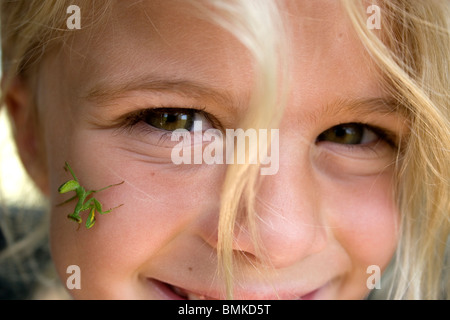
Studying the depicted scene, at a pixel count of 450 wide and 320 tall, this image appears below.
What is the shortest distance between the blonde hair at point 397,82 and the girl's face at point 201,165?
0.11 ft

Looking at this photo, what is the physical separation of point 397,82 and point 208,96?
38 cm

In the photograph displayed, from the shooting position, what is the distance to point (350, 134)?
1392 mm

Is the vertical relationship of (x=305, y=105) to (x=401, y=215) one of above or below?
above

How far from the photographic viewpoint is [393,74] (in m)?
1.21

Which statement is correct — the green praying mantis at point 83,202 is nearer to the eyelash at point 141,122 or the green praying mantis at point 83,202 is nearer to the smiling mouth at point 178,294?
the eyelash at point 141,122

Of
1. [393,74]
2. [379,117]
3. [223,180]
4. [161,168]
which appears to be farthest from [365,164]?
[161,168]

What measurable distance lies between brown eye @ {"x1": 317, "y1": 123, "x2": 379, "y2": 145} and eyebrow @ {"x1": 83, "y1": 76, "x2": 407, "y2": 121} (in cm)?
9

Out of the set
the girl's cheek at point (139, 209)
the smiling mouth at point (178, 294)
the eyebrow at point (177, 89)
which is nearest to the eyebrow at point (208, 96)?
the eyebrow at point (177, 89)

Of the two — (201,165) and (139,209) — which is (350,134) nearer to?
(201,165)

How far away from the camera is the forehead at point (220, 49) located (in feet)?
3.80

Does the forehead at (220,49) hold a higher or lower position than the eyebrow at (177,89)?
higher

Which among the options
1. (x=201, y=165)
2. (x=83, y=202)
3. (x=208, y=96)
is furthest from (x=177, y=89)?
(x=83, y=202)

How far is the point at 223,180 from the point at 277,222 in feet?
0.44
